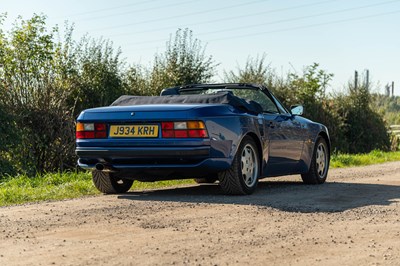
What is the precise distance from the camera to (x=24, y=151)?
1433cm

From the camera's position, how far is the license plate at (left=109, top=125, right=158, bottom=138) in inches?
350

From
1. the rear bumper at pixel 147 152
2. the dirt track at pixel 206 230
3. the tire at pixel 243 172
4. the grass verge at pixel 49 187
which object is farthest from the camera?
the grass verge at pixel 49 187

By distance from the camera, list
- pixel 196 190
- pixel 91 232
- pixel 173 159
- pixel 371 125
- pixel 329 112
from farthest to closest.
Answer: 1. pixel 371 125
2. pixel 329 112
3. pixel 196 190
4. pixel 173 159
5. pixel 91 232

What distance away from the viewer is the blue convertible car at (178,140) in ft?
28.9

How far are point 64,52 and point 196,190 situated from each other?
9.20m

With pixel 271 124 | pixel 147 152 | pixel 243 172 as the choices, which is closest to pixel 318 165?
pixel 271 124

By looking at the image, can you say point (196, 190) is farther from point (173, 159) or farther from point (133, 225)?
point (133, 225)

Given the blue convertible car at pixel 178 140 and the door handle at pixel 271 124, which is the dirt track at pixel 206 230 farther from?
the door handle at pixel 271 124

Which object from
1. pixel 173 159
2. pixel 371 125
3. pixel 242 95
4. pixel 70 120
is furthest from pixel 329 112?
pixel 173 159

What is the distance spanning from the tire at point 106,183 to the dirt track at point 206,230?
0.27m

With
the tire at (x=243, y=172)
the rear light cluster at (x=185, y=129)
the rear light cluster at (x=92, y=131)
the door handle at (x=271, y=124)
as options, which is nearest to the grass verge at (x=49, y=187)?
the rear light cluster at (x=92, y=131)

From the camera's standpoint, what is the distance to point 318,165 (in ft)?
38.7

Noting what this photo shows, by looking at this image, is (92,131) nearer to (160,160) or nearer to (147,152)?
(147,152)

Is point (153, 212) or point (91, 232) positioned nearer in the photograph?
point (91, 232)
